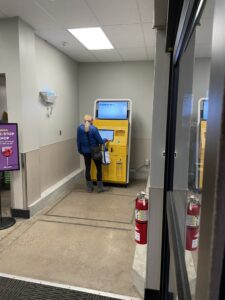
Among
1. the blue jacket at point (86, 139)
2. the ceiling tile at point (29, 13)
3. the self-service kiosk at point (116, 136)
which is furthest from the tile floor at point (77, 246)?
the ceiling tile at point (29, 13)

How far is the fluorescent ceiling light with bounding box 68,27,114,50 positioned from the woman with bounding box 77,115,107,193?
4.16ft

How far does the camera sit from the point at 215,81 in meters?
0.29

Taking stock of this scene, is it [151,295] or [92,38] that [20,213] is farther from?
[92,38]

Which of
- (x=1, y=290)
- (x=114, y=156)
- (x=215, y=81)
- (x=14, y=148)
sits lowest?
(x=1, y=290)

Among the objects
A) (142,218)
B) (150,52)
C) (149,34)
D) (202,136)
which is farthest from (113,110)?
(202,136)

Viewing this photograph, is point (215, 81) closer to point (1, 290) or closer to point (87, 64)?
point (1, 290)

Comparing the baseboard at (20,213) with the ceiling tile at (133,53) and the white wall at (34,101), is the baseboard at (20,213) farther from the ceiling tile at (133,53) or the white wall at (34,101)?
the ceiling tile at (133,53)

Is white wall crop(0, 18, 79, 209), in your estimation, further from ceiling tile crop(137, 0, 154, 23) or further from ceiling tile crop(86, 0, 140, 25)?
ceiling tile crop(137, 0, 154, 23)

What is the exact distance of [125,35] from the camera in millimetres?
3631

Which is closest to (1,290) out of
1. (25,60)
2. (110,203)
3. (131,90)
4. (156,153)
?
(156,153)

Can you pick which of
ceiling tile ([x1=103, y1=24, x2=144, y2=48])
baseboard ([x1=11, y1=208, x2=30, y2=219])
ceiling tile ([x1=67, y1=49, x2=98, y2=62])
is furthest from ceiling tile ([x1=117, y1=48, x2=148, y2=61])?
baseboard ([x1=11, y1=208, x2=30, y2=219])

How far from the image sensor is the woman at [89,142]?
4422 mm

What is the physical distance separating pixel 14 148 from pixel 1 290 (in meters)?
1.75

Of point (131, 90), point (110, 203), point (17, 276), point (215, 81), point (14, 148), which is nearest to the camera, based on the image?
point (215, 81)
